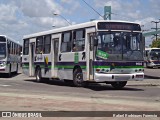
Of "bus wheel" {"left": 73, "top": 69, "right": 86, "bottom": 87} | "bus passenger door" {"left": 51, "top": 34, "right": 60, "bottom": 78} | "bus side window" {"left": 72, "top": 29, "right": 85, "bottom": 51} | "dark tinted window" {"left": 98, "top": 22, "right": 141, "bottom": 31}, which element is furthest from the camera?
"bus passenger door" {"left": 51, "top": 34, "right": 60, "bottom": 78}

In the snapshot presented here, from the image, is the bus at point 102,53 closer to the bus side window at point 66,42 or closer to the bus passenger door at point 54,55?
the bus side window at point 66,42

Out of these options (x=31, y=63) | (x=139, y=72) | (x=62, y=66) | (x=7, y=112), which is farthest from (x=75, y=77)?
(x=7, y=112)

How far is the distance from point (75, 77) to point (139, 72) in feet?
11.0

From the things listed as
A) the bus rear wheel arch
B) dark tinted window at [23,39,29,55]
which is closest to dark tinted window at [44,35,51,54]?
the bus rear wheel arch

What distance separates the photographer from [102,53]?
61.6 ft

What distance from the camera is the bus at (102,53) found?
1881 centimetres

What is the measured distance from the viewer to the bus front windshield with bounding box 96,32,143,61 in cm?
1881

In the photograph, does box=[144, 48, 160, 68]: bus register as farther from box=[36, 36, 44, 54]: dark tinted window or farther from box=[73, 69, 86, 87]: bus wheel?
box=[73, 69, 86, 87]: bus wheel

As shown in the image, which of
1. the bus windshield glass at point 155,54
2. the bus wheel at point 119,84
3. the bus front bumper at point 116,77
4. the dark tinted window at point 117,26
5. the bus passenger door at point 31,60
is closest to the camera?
the bus front bumper at point 116,77

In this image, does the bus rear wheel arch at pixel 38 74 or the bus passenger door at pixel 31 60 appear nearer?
the bus rear wheel arch at pixel 38 74

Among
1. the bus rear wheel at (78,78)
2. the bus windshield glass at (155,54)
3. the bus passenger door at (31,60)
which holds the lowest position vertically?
the bus rear wheel at (78,78)

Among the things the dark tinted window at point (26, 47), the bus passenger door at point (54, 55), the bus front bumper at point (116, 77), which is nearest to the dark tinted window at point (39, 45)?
the bus passenger door at point (54, 55)

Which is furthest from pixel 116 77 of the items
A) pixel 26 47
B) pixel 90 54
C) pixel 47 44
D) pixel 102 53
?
pixel 26 47

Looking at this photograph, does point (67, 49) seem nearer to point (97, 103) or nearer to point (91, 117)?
point (97, 103)
